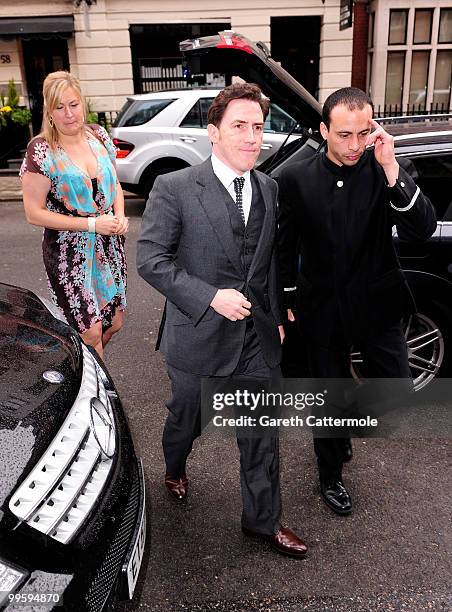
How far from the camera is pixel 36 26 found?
50.2ft

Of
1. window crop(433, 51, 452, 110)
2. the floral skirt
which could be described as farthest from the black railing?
the floral skirt

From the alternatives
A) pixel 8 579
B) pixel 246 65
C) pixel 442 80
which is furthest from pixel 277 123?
pixel 442 80

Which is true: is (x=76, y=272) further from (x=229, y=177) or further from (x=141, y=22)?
(x=141, y=22)

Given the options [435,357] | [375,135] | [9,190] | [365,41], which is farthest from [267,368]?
[365,41]

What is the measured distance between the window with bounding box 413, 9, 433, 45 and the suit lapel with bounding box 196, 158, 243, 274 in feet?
56.3

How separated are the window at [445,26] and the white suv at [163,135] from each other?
11.2 meters

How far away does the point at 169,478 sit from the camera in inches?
115

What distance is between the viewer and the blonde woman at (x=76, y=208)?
3.04m

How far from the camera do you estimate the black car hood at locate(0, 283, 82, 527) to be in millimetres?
1676

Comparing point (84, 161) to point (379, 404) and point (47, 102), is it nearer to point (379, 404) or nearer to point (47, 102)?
point (47, 102)

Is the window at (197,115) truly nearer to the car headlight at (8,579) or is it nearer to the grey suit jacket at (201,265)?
the grey suit jacket at (201,265)

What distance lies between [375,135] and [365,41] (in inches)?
663

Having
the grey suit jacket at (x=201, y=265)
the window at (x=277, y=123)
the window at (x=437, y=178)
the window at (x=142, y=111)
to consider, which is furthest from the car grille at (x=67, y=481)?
the window at (x=142, y=111)

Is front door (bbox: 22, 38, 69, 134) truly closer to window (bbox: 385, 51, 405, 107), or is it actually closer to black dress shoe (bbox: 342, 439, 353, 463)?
window (bbox: 385, 51, 405, 107)
